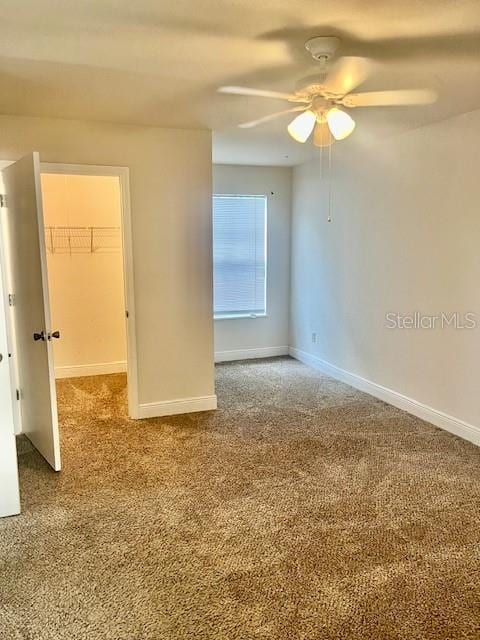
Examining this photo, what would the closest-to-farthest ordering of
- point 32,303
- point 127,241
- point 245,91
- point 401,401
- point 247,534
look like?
point 247,534 < point 245,91 < point 32,303 < point 127,241 < point 401,401

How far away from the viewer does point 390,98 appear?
119 inches

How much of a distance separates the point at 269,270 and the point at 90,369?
2574mm

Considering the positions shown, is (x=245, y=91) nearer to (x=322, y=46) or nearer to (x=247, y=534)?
(x=322, y=46)

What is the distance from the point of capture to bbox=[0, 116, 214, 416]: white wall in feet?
12.3

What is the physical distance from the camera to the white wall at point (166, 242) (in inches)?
147

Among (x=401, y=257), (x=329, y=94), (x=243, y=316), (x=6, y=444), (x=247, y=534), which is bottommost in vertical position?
(x=247, y=534)

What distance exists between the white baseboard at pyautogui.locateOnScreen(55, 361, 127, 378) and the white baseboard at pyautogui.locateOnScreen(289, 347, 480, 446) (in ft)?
7.66

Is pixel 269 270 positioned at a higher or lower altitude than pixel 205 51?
lower

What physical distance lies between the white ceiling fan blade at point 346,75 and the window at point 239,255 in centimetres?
323

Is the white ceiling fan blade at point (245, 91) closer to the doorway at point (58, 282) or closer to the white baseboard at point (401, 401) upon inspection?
the doorway at point (58, 282)

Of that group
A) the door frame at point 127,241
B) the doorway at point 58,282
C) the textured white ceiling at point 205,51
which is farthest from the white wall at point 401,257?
the doorway at point 58,282

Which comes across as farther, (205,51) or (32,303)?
(32,303)

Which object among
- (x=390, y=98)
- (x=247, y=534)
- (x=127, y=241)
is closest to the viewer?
(x=247, y=534)

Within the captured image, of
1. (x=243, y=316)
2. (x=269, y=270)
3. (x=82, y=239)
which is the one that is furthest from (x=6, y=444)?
(x=269, y=270)
